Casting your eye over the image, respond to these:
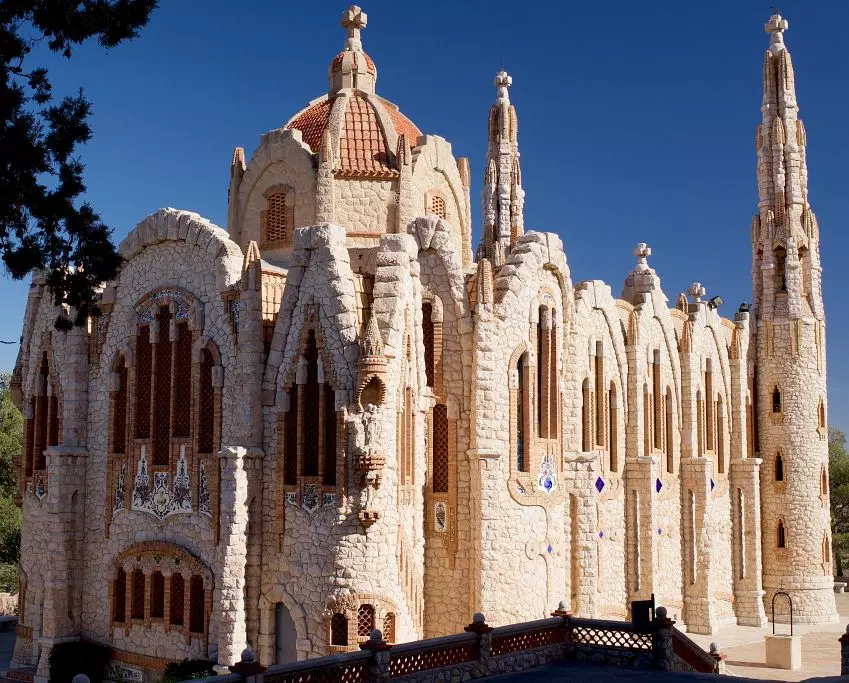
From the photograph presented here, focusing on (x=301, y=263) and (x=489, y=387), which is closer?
(x=301, y=263)

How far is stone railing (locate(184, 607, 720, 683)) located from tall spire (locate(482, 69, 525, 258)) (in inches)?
584

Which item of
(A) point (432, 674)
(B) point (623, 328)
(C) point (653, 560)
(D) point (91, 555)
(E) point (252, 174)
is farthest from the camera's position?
(B) point (623, 328)

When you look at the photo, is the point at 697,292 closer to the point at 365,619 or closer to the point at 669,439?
the point at 669,439

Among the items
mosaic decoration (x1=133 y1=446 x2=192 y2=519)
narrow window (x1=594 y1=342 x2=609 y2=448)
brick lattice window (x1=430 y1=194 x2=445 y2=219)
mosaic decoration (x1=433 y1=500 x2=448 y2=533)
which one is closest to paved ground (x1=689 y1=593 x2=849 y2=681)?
narrow window (x1=594 y1=342 x2=609 y2=448)

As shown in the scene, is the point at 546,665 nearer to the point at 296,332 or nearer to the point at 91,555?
the point at 296,332

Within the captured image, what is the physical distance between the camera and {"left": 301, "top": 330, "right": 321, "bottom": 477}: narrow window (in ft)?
67.2

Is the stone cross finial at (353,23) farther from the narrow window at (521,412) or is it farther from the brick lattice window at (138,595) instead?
the brick lattice window at (138,595)

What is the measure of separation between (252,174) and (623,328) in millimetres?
11101

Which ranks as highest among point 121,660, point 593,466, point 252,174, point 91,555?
point 252,174

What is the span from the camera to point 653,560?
27625mm

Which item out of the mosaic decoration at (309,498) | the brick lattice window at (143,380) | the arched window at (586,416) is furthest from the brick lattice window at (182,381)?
the arched window at (586,416)

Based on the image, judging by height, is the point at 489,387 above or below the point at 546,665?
above

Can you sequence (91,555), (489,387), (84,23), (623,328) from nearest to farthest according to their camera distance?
(84,23) < (489,387) < (91,555) < (623,328)

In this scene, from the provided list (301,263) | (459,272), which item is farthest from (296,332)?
(459,272)
